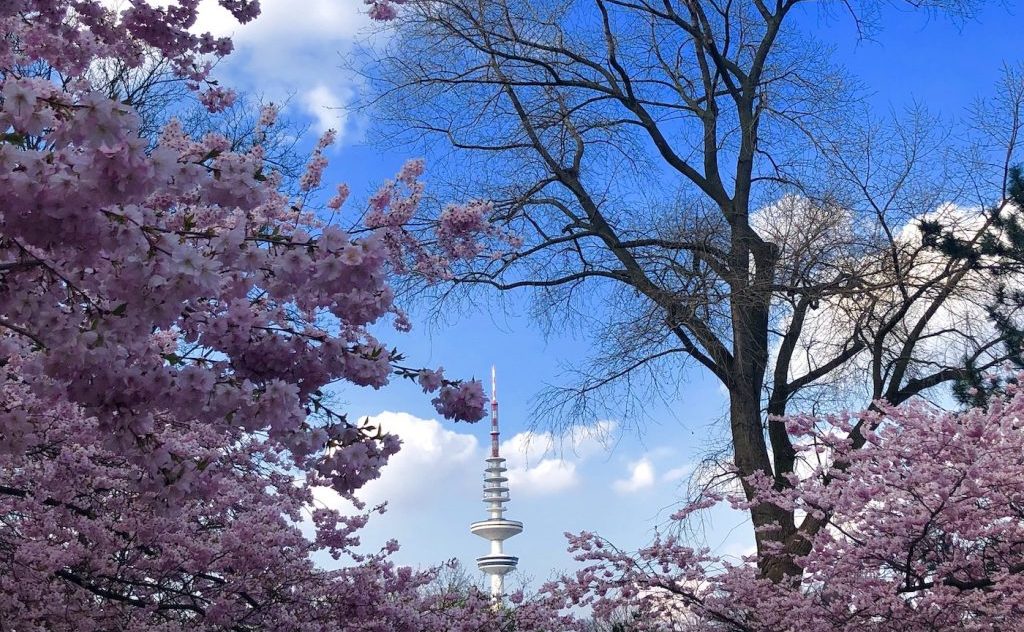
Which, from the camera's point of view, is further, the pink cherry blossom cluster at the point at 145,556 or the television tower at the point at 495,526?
the television tower at the point at 495,526

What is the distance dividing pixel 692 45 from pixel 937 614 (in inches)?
299

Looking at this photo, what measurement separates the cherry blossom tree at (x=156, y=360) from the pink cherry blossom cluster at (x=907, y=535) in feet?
9.03

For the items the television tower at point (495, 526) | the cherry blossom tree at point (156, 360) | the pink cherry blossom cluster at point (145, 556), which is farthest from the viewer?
the television tower at point (495, 526)

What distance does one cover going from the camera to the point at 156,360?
3555 mm

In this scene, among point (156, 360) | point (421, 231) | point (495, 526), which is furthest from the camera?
point (495, 526)

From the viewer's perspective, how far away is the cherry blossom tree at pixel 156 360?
8.92ft

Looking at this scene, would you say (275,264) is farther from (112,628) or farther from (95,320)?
(112,628)

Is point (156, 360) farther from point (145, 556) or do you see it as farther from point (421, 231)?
point (421, 231)

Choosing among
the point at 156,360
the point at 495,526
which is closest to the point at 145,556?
the point at 156,360

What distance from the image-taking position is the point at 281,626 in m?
6.28

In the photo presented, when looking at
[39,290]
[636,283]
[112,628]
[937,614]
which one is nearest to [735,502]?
[937,614]

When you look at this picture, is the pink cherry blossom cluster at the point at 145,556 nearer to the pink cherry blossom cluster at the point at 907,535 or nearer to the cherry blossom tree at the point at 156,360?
the cherry blossom tree at the point at 156,360

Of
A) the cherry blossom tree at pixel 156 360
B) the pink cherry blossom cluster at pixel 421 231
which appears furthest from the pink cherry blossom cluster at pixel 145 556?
the pink cherry blossom cluster at pixel 421 231

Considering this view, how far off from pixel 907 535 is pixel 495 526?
52.5 metres
